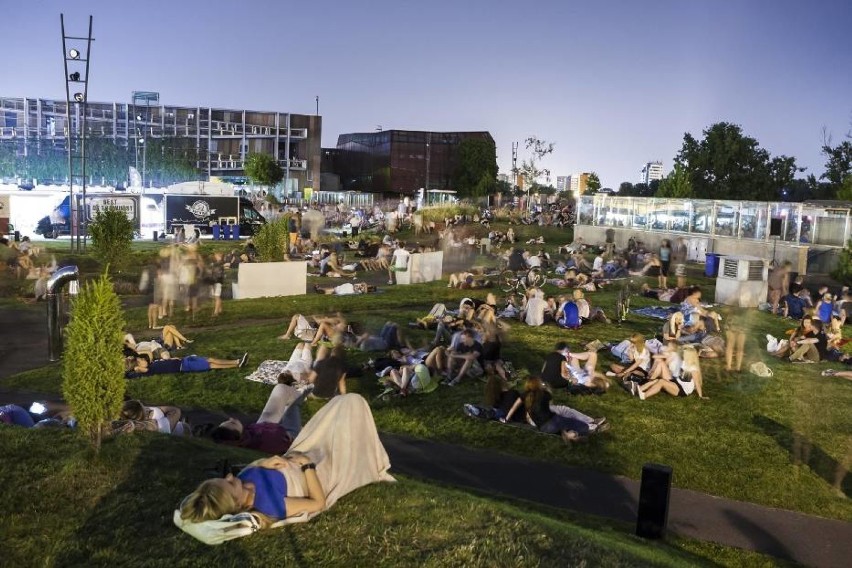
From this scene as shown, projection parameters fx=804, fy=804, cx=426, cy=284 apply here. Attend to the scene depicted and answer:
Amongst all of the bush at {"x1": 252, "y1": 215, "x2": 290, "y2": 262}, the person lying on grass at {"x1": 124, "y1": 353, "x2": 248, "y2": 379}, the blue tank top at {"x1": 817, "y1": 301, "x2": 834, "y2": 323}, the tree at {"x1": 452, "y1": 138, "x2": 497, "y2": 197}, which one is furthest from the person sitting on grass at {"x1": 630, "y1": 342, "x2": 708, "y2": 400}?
the tree at {"x1": 452, "y1": 138, "x2": 497, "y2": 197}

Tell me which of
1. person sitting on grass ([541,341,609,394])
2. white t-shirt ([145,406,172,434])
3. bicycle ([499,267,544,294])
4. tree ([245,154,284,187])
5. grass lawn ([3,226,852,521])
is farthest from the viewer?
tree ([245,154,284,187])

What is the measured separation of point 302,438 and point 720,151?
56.7m

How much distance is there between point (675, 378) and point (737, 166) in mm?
50281

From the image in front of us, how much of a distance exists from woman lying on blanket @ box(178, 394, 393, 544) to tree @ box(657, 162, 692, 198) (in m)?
39.9

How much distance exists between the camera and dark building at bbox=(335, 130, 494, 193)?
323 ft

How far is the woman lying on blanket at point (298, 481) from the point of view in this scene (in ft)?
19.3

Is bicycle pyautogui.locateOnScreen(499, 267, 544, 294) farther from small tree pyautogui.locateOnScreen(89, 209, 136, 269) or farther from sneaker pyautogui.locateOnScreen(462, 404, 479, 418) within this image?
small tree pyautogui.locateOnScreen(89, 209, 136, 269)

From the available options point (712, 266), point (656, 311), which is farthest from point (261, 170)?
point (656, 311)

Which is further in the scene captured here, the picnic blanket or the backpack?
the picnic blanket

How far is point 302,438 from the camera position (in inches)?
265

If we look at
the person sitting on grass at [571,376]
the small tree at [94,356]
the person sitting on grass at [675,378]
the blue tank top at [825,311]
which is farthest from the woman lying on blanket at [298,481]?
the blue tank top at [825,311]

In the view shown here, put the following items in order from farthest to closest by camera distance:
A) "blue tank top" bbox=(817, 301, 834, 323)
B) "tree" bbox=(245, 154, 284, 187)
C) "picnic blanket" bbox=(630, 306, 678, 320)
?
"tree" bbox=(245, 154, 284, 187) < "picnic blanket" bbox=(630, 306, 678, 320) < "blue tank top" bbox=(817, 301, 834, 323)

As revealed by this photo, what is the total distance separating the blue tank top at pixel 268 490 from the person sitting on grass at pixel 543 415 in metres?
4.98

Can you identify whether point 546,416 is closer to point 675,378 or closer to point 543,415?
point 543,415
